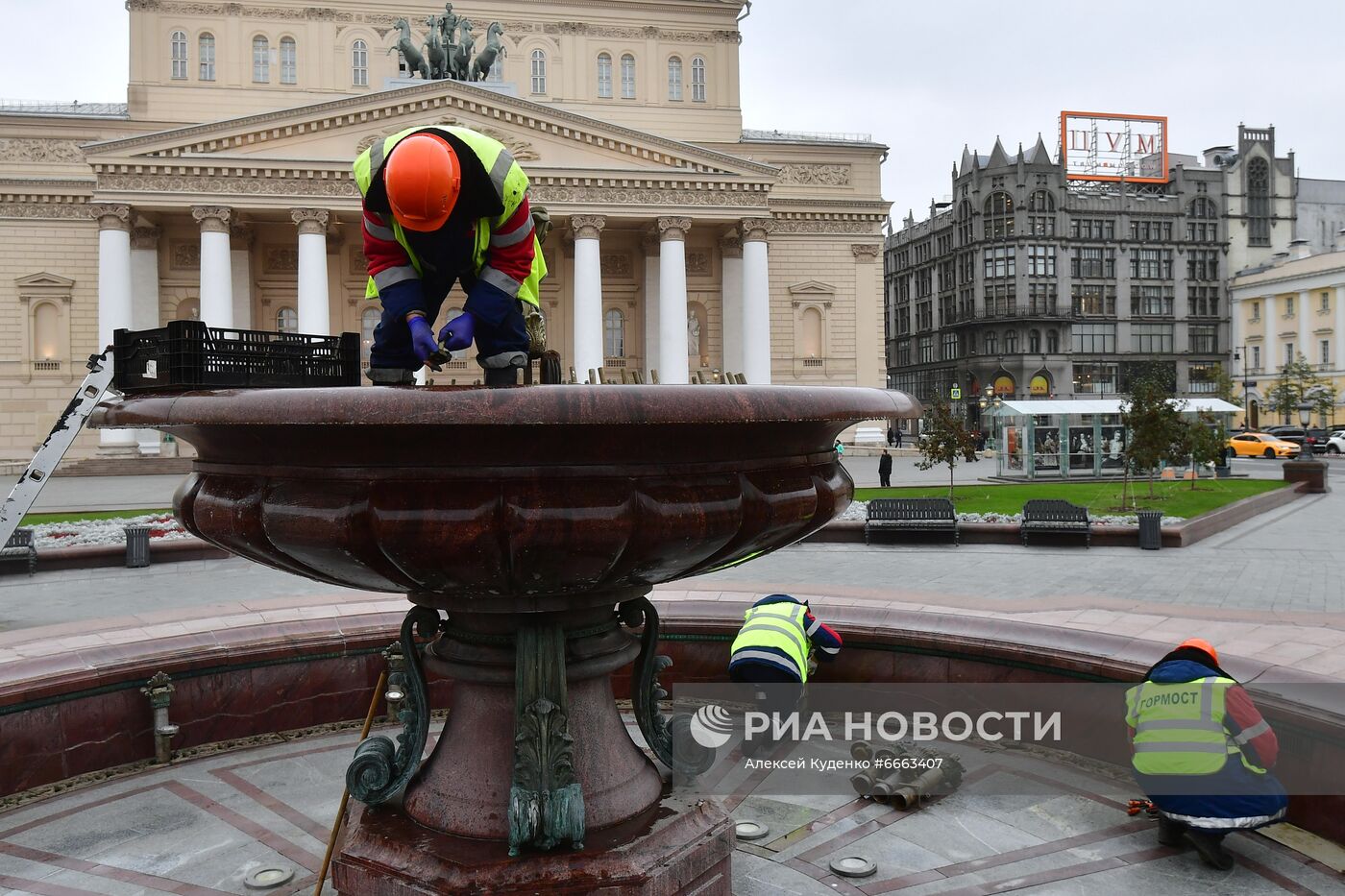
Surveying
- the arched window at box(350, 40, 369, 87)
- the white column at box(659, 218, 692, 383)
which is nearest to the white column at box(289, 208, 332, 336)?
the arched window at box(350, 40, 369, 87)

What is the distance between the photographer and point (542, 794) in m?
3.29

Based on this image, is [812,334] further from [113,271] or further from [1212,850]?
[1212,850]

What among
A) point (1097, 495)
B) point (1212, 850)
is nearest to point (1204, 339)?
point (1097, 495)

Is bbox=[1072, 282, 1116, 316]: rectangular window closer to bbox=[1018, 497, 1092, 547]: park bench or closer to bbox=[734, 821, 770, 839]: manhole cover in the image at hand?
bbox=[1018, 497, 1092, 547]: park bench

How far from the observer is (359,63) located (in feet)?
159

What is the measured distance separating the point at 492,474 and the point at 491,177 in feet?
3.46

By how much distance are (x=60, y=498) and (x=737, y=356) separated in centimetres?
2924

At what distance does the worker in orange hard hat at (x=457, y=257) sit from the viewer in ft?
10.6

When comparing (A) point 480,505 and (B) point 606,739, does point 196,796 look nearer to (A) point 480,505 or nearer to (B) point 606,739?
(B) point 606,739

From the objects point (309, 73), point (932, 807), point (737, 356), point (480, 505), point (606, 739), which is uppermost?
point (309, 73)

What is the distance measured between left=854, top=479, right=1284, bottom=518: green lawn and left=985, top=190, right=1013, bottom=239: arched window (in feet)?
158

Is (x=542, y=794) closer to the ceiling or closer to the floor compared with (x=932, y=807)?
closer to the ceiling

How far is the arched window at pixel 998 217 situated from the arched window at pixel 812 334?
30.7 m

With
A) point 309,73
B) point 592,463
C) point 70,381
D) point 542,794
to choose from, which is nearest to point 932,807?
point 542,794
